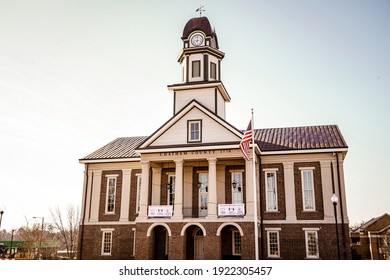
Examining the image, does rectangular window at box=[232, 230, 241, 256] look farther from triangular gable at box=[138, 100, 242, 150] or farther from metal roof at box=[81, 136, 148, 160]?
metal roof at box=[81, 136, 148, 160]

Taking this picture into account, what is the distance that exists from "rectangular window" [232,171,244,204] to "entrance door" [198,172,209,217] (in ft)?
6.47

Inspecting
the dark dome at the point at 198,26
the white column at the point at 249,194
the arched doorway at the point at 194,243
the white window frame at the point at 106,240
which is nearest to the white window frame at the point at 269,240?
the white column at the point at 249,194

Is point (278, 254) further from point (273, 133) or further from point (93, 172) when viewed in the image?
point (93, 172)

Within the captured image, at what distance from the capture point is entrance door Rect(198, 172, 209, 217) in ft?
93.3

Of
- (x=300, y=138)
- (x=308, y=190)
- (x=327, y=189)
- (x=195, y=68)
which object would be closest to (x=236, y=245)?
(x=308, y=190)

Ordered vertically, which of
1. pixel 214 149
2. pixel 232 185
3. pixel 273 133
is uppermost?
A: pixel 273 133

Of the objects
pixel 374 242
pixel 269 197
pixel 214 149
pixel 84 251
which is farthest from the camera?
pixel 374 242

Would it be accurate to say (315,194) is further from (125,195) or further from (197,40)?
(197,40)

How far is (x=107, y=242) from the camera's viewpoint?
101 feet

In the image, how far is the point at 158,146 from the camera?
27.6 meters

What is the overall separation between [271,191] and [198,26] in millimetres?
14677

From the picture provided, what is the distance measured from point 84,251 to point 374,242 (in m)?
44.7

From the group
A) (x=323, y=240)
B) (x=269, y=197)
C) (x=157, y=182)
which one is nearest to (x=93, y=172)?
(x=157, y=182)

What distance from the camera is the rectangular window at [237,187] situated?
92.5ft
